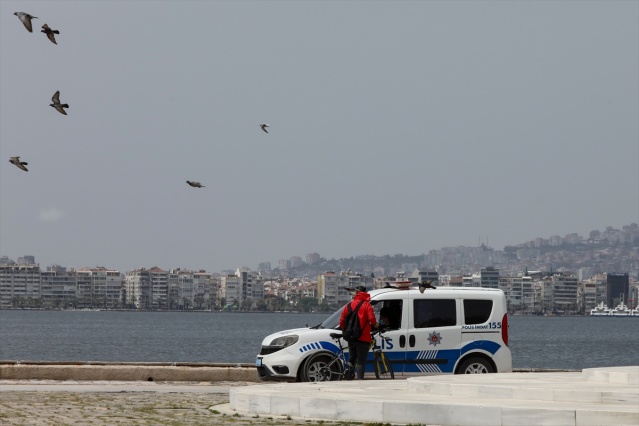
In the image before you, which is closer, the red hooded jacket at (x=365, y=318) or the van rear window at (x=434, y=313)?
the red hooded jacket at (x=365, y=318)

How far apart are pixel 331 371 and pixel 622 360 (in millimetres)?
61921

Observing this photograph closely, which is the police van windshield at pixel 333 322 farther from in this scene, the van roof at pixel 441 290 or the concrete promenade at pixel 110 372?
the concrete promenade at pixel 110 372

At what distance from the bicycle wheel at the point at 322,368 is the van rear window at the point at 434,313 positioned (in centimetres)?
136

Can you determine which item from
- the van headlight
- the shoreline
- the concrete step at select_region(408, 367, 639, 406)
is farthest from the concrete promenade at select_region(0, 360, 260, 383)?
the concrete step at select_region(408, 367, 639, 406)

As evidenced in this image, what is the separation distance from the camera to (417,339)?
20109 millimetres

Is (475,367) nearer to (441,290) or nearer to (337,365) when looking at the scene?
(441,290)

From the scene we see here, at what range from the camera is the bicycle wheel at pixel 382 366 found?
19.6 m

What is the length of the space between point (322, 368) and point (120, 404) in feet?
13.9

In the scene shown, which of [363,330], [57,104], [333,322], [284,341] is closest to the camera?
[363,330]

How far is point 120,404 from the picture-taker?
53.8 feet

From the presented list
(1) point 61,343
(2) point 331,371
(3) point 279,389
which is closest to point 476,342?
(2) point 331,371

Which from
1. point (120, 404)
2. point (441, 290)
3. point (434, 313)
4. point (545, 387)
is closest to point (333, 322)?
point (434, 313)

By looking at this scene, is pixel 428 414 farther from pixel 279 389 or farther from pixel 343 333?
pixel 343 333

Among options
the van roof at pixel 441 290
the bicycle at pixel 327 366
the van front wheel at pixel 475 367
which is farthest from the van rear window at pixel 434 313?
the bicycle at pixel 327 366
